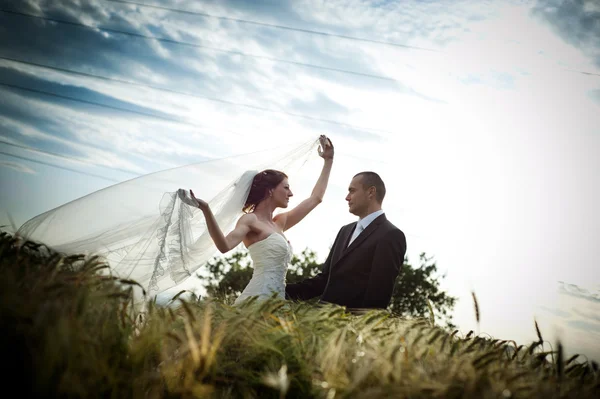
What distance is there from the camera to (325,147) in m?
7.70

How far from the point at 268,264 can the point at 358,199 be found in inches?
67.1

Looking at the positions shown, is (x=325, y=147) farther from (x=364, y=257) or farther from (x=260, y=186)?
(x=364, y=257)

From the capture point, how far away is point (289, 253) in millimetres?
6953

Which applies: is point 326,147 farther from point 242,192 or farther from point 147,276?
point 147,276

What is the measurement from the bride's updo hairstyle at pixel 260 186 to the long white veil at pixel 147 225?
13.2 inches

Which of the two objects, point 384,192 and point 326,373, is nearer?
point 326,373

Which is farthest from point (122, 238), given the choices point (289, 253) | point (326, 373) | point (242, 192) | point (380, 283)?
point (326, 373)

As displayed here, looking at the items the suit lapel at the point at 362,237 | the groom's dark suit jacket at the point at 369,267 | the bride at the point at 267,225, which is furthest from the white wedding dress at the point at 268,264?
the suit lapel at the point at 362,237

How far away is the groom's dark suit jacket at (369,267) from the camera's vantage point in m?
5.63

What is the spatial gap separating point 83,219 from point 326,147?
409 cm

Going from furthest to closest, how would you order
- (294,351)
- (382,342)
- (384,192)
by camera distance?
(384,192) < (382,342) < (294,351)

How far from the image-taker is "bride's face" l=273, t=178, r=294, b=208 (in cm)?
719

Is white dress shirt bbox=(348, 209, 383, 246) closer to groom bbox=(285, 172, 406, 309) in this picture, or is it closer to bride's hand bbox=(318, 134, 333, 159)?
groom bbox=(285, 172, 406, 309)

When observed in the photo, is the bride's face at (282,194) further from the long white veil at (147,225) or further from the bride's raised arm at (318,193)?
the long white veil at (147,225)
